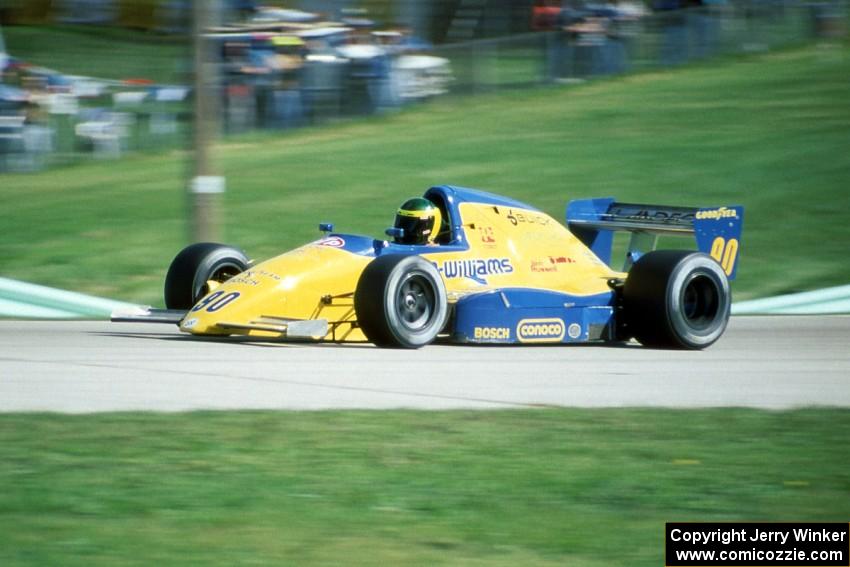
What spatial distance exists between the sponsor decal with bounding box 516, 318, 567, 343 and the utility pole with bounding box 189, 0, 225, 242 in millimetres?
4358

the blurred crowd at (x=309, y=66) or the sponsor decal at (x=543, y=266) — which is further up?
the blurred crowd at (x=309, y=66)

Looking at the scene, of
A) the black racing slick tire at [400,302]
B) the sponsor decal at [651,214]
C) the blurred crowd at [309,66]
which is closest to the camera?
the black racing slick tire at [400,302]

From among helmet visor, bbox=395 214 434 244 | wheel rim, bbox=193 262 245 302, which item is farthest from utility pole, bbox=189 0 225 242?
helmet visor, bbox=395 214 434 244

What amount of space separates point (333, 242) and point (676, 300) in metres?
2.64

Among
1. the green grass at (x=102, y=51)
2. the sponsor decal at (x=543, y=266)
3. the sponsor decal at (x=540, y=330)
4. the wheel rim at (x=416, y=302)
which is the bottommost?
the sponsor decal at (x=540, y=330)

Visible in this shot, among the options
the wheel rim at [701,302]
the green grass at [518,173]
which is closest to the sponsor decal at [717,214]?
the wheel rim at [701,302]

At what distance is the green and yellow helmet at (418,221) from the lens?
431 inches

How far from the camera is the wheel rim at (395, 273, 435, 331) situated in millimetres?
10195

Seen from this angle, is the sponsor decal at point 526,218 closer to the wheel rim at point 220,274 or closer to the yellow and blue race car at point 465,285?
the yellow and blue race car at point 465,285

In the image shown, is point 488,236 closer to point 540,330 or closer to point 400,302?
point 540,330

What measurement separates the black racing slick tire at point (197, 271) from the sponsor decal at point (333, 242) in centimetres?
112

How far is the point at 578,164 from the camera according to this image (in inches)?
808

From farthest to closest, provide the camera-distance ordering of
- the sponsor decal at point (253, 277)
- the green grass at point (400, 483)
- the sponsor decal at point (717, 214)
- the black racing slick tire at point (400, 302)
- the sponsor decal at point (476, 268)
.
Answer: the sponsor decal at point (717, 214)
the sponsor decal at point (476, 268)
the sponsor decal at point (253, 277)
the black racing slick tire at point (400, 302)
the green grass at point (400, 483)

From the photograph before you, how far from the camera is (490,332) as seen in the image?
34.7ft
